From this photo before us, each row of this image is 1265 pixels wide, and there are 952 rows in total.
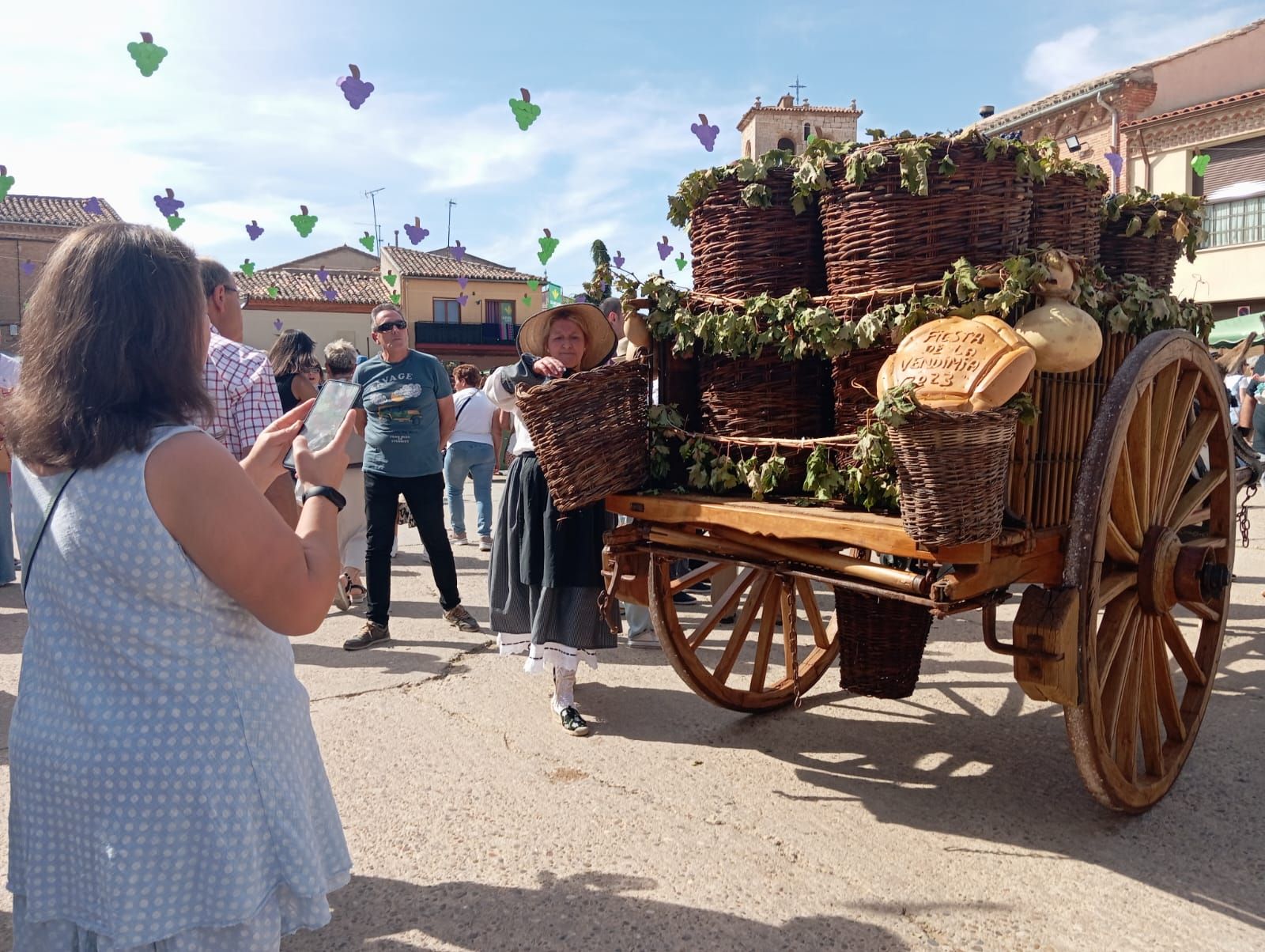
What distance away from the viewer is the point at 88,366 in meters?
1.36

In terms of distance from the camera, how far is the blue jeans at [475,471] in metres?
8.35

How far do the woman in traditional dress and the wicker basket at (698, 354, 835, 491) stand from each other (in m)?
0.93

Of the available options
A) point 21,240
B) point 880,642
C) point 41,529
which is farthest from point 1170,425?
point 21,240

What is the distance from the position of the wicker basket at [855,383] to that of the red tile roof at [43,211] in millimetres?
35956

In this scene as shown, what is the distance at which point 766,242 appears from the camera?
9.75 ft

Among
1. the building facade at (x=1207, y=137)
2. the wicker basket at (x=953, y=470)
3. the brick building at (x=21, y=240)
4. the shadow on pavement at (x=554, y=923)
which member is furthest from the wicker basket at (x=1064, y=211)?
the brick building at (x=21, y=240)

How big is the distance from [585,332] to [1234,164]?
1946 centimetres

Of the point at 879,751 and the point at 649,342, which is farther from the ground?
the point at 649,342

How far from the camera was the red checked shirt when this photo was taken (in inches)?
115

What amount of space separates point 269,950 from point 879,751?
2.56 meters

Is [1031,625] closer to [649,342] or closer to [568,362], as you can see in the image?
[649,342]

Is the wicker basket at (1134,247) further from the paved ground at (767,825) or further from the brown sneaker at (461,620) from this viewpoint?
the brown sneaker at (461,620)

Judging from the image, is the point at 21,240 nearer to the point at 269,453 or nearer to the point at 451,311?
the point at 451,311

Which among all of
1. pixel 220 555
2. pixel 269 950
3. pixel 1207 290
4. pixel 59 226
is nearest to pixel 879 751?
pixel 269 950
